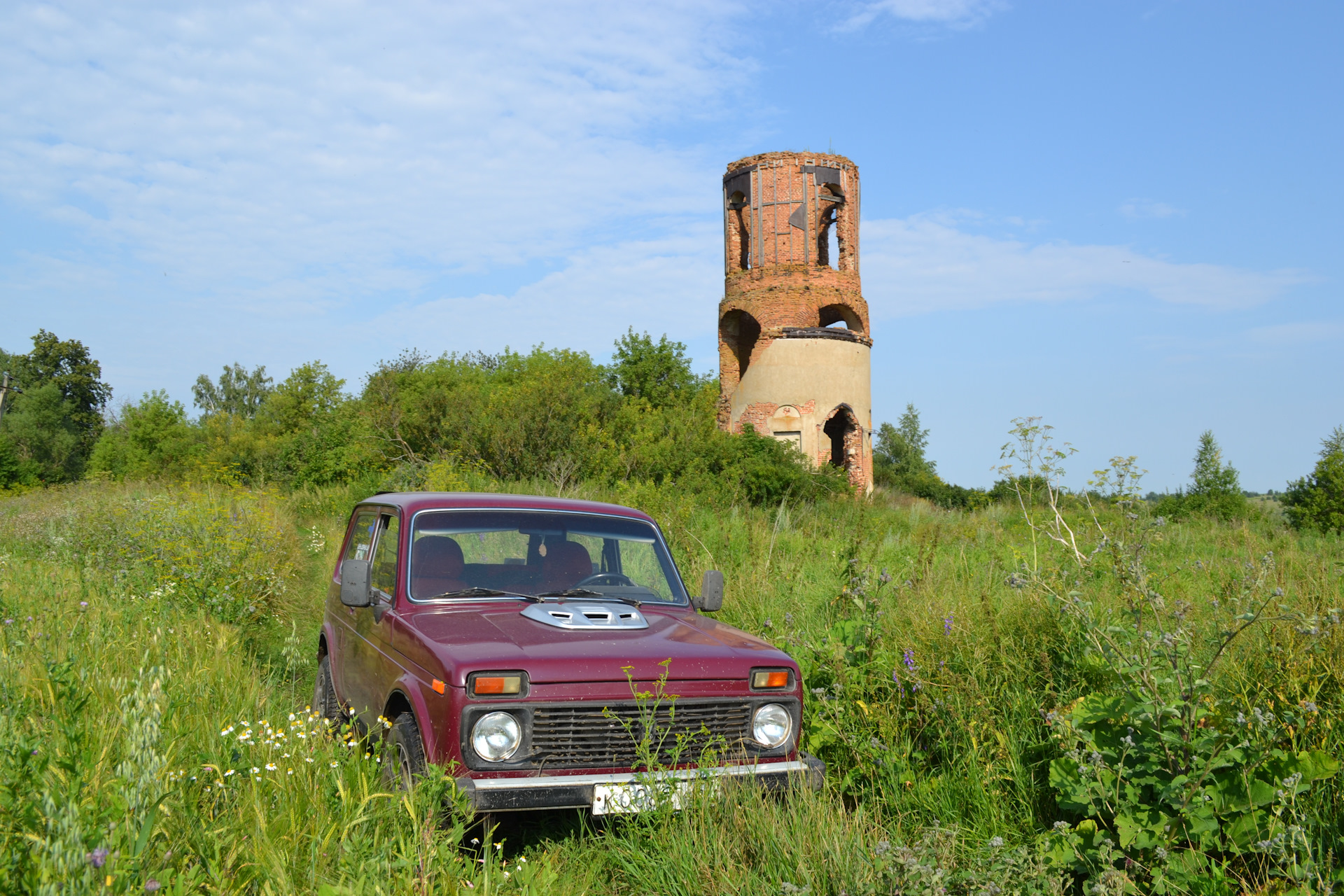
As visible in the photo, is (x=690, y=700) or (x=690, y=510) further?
(x=690, y=510)

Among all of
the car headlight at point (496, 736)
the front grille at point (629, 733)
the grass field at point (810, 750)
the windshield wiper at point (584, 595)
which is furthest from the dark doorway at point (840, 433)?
the car headlight at point (496, 736)

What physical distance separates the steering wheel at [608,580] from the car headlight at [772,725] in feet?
4.10

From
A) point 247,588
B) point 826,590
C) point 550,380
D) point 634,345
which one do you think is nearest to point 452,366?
point 634,345

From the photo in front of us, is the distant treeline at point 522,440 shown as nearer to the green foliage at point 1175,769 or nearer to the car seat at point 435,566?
the car seat at point 435,566

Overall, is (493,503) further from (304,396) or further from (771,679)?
(304,396)

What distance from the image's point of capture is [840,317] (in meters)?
31.0

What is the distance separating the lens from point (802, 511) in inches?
570

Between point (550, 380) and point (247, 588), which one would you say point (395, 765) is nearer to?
point (247, 588)

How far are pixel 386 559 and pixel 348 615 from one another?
1.90 ft

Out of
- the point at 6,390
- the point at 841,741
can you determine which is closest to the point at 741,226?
the point at 841,741

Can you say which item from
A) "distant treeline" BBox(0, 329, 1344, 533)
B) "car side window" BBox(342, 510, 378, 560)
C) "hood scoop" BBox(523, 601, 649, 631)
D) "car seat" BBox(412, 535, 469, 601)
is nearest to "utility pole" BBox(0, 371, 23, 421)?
"distant treeline" BBox(0, 329, 1344, 533)

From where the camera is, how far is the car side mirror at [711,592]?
5.17 meters

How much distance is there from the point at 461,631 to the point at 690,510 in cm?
971

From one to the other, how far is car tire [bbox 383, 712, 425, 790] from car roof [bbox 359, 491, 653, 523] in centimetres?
140
